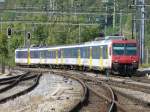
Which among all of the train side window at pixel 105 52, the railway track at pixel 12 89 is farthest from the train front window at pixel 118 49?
the railway track at pixel 12 89

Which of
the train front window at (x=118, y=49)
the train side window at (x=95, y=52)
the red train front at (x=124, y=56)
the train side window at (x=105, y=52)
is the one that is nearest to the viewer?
the red train front at (x=124, y=56)

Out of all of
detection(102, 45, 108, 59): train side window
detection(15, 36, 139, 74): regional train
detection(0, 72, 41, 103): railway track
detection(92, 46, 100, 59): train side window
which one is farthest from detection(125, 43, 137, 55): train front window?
detection(0, 72, 41, 103): railway track

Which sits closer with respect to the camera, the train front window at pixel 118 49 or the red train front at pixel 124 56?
the red train front at pixel 124 56

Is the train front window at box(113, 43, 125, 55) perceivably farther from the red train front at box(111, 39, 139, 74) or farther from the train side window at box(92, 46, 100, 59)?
the train side window at box(92, 46, 100, 59)

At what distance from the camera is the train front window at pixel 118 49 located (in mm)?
39125

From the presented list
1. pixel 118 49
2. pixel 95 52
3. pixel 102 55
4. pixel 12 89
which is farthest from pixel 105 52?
pixel 12 89

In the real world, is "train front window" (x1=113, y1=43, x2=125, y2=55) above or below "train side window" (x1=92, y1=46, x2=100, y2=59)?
above

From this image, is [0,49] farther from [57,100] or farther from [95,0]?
[57,100]

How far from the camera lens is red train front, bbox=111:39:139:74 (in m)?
38.8

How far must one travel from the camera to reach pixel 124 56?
1554 inches

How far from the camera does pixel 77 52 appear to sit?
5269 centimetres

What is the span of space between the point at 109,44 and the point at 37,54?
110 ft

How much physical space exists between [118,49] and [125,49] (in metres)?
0.62

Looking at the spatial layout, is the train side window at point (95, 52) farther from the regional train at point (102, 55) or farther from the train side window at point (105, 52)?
the train side window at point (105, 52)
